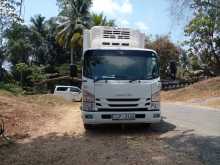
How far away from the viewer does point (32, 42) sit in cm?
7088

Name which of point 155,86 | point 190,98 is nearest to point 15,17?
point 155,86

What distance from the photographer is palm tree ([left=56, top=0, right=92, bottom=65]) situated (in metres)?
59.5

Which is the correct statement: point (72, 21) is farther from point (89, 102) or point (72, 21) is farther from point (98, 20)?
point (89, 102)

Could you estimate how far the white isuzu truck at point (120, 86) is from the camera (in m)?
13.5

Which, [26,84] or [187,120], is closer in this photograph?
[187,120]

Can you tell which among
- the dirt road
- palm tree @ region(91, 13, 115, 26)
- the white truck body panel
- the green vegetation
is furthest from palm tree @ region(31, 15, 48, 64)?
the dirt road

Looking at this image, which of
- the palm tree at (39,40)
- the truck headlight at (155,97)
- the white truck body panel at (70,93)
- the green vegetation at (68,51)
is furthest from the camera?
the palm tree at (39,40)

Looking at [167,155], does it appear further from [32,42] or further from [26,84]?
[32,42]

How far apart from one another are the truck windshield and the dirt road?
1811 mm

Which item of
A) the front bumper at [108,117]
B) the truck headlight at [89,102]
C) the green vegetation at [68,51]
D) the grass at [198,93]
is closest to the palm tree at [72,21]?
the green vegetation at [68,51]

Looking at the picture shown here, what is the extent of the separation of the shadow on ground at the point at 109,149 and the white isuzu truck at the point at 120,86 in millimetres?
660

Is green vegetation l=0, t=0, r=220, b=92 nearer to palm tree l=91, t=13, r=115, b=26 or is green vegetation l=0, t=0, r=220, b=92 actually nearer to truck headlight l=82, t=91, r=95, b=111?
palm tree l=91, t=13, r=115, b=26

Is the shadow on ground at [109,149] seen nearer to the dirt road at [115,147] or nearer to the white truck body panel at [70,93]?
the dirt road at [115,147]

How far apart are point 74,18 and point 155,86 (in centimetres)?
4876
